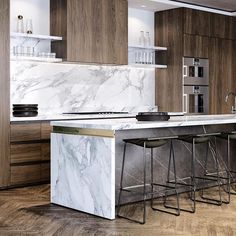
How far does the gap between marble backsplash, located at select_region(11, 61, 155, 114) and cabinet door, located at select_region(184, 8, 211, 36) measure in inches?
39.4

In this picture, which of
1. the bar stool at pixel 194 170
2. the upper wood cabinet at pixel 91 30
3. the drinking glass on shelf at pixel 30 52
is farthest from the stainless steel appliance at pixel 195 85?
the drinking glass on shelf at pixel 30 52

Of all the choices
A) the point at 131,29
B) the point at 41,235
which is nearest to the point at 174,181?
the point at 41,235

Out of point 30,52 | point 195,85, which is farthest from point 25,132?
point 195,85

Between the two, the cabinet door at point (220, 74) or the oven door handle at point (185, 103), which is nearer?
the oven door handle at point (185, 103)

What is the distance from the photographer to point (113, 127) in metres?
4.56

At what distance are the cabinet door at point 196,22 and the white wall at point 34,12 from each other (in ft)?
8.27


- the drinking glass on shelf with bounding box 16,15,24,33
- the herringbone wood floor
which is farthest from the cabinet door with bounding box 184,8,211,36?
the herringbone wood floor

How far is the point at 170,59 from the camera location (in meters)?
8.52

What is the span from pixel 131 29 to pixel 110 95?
128 centimetres

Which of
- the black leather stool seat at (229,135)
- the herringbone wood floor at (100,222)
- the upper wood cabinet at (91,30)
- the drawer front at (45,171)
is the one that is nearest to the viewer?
the herringbone wood floor at (100,222)

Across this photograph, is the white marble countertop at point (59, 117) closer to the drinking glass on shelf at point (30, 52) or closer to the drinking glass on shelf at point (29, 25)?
the drinking glass on shelf at point (30, 52)

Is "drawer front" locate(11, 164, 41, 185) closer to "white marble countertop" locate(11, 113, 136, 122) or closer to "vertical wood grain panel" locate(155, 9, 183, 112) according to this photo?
"white marble countertop" locate(11, 113, 136, 122)

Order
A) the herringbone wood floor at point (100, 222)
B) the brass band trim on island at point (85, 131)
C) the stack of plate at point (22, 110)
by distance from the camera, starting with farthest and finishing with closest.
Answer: the stack of plate at point (22, 110), the brass band trim on island at point (85, 131), the herringbone wood floor at point (100, 222)

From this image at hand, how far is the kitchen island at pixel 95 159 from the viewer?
4.63 metres
